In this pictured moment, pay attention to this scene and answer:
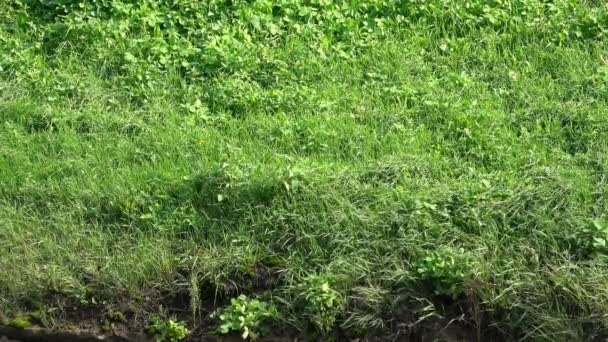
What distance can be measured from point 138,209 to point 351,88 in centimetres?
177

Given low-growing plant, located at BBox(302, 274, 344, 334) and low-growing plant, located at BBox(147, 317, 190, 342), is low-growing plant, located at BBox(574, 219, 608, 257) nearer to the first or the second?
low-growing plant, located at BBox(302, 274, 344, 334)

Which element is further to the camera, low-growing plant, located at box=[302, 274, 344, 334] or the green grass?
the green grass

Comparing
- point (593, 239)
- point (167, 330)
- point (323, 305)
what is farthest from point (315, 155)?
point (593, 239)

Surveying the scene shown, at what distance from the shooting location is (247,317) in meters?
5.27

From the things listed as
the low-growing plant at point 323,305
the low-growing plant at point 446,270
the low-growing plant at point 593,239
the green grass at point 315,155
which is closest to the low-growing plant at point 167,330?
the green grass at point 315,155

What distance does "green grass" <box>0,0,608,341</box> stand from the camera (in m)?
5.33

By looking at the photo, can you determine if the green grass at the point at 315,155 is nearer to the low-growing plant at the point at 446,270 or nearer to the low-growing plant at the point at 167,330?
the low-growing plant at the point at 446,270

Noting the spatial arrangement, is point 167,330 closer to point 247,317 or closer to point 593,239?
point 247,317

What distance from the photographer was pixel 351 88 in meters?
6.80

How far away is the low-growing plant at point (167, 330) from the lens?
532 centimetres

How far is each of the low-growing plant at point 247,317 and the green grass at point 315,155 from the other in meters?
0.10

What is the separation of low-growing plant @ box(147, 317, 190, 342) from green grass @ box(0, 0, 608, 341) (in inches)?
8.2

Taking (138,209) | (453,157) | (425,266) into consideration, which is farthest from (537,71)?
(138,209)

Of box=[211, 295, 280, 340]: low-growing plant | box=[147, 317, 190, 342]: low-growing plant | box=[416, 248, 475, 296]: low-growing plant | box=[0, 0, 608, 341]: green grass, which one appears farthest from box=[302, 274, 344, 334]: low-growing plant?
box=[147, 317, 190, 342]: low-growing plant
